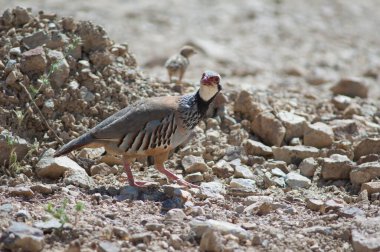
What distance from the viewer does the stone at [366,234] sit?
5.39 metres

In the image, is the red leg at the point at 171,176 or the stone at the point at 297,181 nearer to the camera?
the red leg at the point at 171,176

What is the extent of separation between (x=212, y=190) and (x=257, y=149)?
1.17 metres

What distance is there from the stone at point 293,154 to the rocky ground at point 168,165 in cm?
1

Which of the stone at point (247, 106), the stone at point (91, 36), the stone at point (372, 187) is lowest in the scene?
the stone at point (372, 187)

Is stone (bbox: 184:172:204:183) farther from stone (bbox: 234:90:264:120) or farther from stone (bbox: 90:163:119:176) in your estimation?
stone (bbox: 234:90:264:120)

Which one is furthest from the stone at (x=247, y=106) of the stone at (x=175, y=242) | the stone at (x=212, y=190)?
the stone at (x=175, y=242)

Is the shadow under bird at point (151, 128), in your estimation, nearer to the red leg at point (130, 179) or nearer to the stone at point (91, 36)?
the red leg at point (130, 179)

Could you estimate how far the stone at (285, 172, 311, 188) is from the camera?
23.6ft

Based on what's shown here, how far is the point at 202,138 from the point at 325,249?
101 inches

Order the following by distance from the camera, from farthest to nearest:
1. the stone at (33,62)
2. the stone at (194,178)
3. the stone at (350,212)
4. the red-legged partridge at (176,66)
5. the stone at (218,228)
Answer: the red-legged partridge at (176,66)
the stone at (33,62)
the stone at (194,178)
the stone at (350,212)
the stone at (218,228)

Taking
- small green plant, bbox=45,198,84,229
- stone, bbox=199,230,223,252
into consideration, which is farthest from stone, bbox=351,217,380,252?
small green plant, bbox=45,198,84,229

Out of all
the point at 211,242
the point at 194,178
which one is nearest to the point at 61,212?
the point at 211,242

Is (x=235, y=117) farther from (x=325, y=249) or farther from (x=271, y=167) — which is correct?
(x=325, y=249)

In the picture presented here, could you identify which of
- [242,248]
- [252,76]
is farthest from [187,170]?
[252,76]
